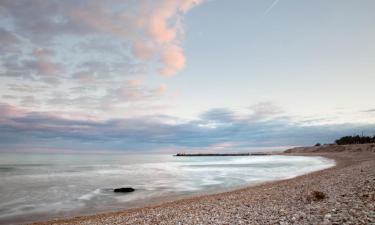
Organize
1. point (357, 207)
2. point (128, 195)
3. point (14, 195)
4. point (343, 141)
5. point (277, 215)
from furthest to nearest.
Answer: point (343, 141)
point (14, 195)
point (128, 195)
point (277, 215)
point (357, 207)

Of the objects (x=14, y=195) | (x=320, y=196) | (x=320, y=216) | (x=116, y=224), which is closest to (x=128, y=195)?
(x=14, y=195)

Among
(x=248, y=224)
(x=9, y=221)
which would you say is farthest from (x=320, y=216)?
(x=9, y=221)

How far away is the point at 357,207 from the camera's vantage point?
8.80 metres

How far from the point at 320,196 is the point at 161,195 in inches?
699

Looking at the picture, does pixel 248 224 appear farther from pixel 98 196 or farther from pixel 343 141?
pixel 343 141

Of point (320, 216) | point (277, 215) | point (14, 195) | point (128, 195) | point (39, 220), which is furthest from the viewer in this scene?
point (14, 195)

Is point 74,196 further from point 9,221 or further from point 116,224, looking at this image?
point 116,224

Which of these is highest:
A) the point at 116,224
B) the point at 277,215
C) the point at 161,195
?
the point at 277,215

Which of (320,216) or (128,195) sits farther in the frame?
(128,195)

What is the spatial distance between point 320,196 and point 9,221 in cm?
1948

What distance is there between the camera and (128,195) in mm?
26297

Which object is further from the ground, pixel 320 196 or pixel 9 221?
pixel 320 196

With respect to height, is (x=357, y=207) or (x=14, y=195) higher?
(x=357, y=207)

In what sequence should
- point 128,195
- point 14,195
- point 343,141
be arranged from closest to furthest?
point 128,195
point 14,195
point 343,141
